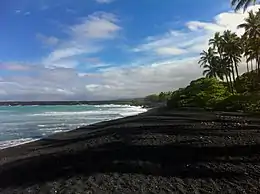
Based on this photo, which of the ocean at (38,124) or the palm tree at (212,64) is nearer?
the ocean at (38,124)

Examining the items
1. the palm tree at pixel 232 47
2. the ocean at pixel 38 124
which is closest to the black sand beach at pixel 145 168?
the ocean at pixel 38 124

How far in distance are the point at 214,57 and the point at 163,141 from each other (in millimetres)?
50976

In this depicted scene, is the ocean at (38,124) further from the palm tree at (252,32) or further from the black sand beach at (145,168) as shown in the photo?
the palm tree at (252,32)

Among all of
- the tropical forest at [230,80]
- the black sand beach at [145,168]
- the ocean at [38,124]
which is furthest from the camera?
the tropical forest at [230,80]

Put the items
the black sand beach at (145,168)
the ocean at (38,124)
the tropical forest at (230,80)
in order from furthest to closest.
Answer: the tropical forest at (230,80) → the ocean at (38,124) → the black sand beach at (145,168)

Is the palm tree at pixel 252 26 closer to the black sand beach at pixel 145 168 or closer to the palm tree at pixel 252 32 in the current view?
the palm tree at pixel 252 32

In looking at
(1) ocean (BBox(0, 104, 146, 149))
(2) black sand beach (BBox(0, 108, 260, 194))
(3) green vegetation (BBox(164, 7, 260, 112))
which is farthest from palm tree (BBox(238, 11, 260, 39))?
(2) black sand beach (BBox(0, 108, 260, 194))

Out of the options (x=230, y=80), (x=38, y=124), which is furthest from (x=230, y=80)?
(x=38, y=124)

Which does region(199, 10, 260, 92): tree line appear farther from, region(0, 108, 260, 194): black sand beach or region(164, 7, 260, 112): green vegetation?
region(0, 108, 260, 194): black sand beach

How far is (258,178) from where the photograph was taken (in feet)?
29.6

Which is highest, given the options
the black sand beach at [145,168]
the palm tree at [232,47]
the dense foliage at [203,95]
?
the palm tree at [232,47]

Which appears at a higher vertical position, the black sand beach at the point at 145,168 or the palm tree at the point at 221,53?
the palm tree at the point at 221,53

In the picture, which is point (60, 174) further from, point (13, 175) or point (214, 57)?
point (214, 57)

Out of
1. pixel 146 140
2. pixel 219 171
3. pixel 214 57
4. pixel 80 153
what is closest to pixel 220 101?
pixel 214 57
